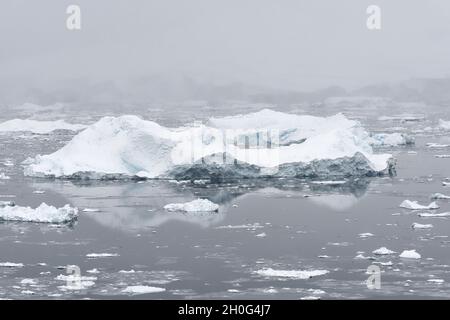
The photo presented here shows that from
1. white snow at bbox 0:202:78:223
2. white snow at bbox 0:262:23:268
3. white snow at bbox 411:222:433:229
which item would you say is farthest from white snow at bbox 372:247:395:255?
white snow at bbox 0:202:78:223

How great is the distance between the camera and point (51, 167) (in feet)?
87.4

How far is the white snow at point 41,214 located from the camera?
19234 mm

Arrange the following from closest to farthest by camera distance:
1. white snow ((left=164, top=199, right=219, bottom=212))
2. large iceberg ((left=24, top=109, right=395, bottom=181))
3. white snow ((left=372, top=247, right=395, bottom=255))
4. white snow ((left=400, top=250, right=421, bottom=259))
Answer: white snow ((left=400, top=250, right=421, bottom=259)), white snow ((left=372, top=247, right=395, bottom=255)), white snow ((left=164, top=199, right=219, bottom=212)), large iceberg ((left=24, top=109, right=395, bottom=181))

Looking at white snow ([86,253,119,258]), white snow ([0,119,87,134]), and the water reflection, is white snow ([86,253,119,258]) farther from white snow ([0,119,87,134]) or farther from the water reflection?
white snow ([0,119,87,134])

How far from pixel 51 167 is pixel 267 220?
916 centimetres

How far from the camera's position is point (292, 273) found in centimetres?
1495

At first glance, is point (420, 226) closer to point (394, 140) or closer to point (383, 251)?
point (383, 251)

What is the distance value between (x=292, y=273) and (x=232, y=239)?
9.71ft

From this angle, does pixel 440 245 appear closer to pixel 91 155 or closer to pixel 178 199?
pixel 178 199

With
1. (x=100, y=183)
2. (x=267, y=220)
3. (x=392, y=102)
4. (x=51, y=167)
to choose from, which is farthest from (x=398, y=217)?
(x=392, y=102)

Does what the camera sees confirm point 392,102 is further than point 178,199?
Yes

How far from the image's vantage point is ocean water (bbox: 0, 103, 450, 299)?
14.1 m

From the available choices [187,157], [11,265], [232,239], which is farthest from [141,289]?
[187,157]

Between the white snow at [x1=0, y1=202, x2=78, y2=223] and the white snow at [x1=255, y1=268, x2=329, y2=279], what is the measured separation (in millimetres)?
5752
